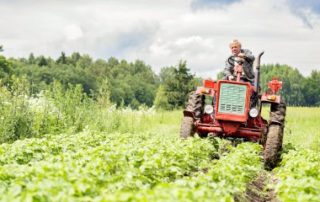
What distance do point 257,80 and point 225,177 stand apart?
19.8 feet

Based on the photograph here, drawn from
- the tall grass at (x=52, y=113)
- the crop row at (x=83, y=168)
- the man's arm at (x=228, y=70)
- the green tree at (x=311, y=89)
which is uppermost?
the green tree at (x=311, y=89)

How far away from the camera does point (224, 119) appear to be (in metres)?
12.7

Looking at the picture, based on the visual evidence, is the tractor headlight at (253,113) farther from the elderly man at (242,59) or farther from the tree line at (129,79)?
the tree line at (129,79)

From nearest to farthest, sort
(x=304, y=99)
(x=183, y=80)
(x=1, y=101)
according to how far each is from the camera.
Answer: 1. (x=1, y=101)
2. (x=183, y=80)
3. (x=304, y=99)

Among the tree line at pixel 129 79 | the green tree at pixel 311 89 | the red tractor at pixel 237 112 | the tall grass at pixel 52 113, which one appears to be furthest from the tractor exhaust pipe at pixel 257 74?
the green tree at pixel 311 89

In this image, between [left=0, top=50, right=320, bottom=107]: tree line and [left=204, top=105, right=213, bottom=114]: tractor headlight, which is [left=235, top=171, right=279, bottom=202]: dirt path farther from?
[left=0, top=50, right=320, bottom=107]: tree line

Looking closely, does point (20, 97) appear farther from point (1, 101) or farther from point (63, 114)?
point (63, 114)

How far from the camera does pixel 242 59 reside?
1319cm

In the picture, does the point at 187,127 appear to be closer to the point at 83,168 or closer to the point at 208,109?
the point at 208,109

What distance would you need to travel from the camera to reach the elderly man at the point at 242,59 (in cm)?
1323

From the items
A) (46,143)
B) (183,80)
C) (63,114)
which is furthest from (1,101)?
(183,80)

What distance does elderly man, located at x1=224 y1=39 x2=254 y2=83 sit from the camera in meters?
13.2

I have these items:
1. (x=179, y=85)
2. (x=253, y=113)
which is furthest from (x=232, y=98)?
(x=179, y=85)

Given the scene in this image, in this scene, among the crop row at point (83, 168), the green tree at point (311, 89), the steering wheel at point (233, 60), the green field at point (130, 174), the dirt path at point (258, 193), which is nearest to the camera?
the green field at point (130, 174)
